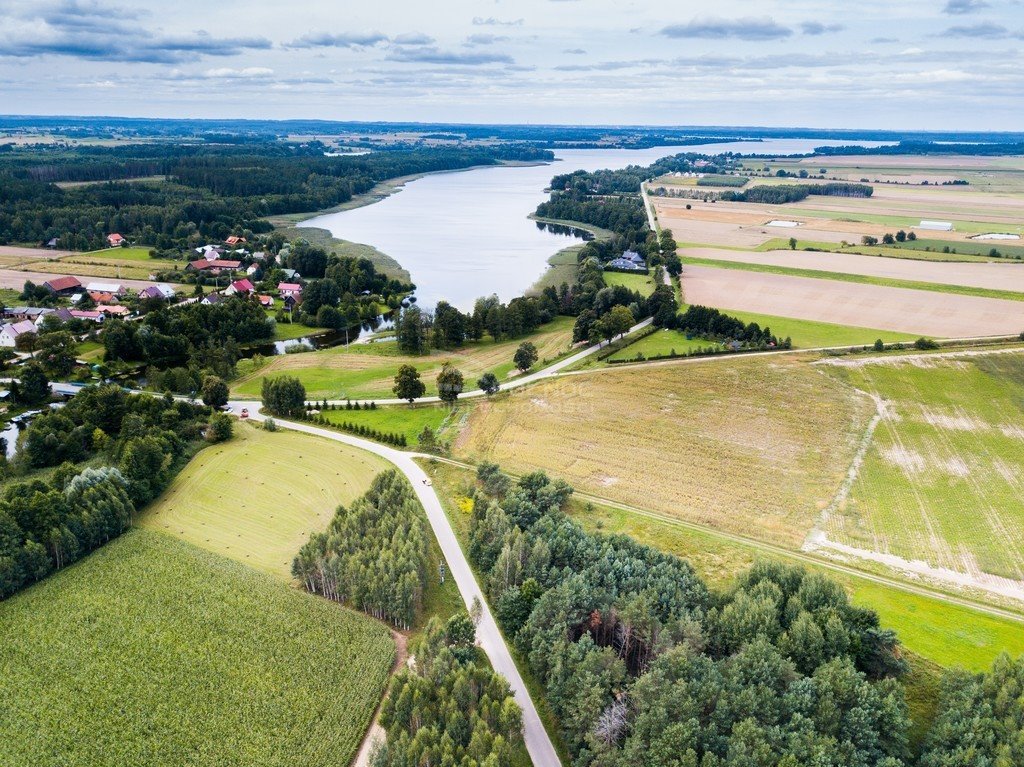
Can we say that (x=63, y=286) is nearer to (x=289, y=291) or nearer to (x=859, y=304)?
(x=289, y=291)

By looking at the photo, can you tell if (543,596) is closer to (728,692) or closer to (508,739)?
(508,739)

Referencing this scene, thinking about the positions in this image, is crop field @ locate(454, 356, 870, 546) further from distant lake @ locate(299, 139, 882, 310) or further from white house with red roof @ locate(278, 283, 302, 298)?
white house with red roof @ locate(278, 283, 302, 298)

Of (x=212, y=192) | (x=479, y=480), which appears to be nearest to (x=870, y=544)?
(x=479, y=480)

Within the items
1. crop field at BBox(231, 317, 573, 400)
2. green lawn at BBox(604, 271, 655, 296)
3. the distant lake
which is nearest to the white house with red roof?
the distant lake

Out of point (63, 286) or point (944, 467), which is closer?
point (944, 467)

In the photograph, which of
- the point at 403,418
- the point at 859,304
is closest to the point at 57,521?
the point at 403,418

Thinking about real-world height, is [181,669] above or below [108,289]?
below
